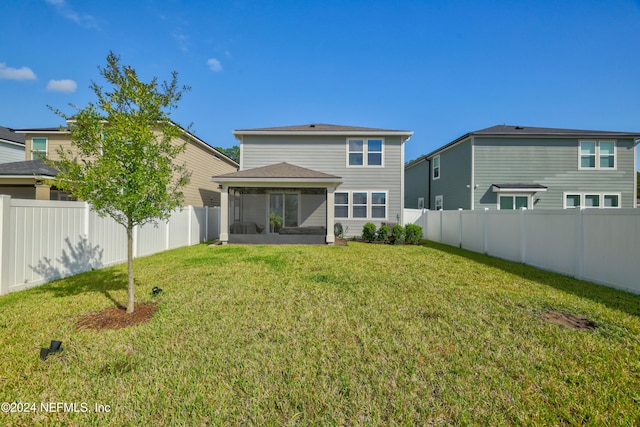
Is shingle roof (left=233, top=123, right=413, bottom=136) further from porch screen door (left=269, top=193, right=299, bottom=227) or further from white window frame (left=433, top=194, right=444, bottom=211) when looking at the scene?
white window frame (left=433, top=194, right=444, bottom=211)

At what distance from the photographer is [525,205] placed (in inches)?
606

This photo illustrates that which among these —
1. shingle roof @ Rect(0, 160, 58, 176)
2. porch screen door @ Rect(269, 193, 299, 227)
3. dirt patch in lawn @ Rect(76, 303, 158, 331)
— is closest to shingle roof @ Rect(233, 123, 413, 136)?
porch screen door @ Rect(269, 193, 299, 227)

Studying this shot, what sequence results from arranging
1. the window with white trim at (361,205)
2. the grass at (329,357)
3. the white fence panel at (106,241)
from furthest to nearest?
the window with white trim at (361,205)
the white fence panel at (106,241)
the grass at (329,357)

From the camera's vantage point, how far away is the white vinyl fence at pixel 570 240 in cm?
533

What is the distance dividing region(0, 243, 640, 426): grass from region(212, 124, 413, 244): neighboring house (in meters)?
9.44

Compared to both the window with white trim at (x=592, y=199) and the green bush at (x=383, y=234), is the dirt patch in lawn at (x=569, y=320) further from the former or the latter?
the window with white trim at (x=592, y=199)

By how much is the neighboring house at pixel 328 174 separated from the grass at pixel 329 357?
944cm

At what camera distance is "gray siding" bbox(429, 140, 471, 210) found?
623 inches

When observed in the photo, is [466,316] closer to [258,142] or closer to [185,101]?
[185,101]

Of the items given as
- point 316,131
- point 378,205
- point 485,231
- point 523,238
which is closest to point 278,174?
point 316,131

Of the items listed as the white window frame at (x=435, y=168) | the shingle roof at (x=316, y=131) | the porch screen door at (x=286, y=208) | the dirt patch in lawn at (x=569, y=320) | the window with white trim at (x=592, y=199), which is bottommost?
the dirt patch in lawn at (x=569, y=320)

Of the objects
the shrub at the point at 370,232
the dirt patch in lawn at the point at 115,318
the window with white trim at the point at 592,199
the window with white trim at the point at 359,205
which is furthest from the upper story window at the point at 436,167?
the dirt patch in lawn at the point at 115,318

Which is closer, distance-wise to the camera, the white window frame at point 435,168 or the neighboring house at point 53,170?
the neighboring house at point 53,170

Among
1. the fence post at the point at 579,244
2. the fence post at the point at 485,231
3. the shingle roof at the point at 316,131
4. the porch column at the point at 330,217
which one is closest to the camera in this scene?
the fence post at the point at 579,244
